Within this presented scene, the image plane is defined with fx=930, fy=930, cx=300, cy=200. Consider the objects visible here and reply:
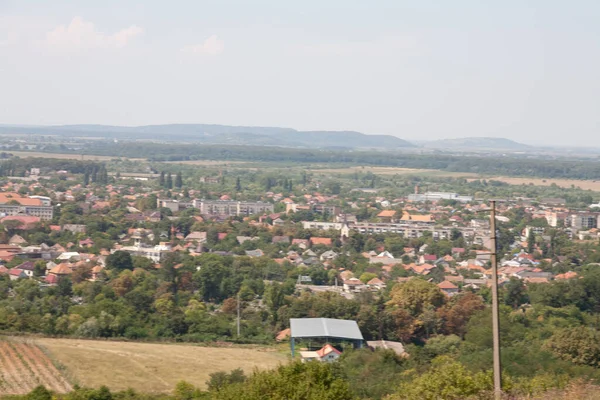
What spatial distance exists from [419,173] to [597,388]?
6534cm

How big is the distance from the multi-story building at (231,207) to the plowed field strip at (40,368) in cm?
2581

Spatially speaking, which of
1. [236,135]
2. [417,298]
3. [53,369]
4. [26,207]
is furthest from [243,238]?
[236,135]

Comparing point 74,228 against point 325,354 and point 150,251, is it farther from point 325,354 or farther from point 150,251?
point 325,354

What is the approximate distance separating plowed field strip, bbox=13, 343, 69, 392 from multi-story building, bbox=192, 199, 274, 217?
1016 inches

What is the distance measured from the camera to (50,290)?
765 inches

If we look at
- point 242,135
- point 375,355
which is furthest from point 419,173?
point 242,135

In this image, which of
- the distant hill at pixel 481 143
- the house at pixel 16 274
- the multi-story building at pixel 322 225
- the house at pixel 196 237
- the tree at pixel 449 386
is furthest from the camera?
the distant hill at pixel 481 143

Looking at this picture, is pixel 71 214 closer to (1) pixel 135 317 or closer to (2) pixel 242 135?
(1) pixel 135 317

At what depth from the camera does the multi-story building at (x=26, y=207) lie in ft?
116

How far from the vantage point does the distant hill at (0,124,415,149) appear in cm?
13950

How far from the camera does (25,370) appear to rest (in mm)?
12633

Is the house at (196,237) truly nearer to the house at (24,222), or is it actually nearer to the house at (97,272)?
the house at (24,222)

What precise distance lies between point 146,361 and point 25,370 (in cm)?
185

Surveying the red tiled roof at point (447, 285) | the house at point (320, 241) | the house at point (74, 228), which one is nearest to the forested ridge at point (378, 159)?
the house at point (320, 241)
